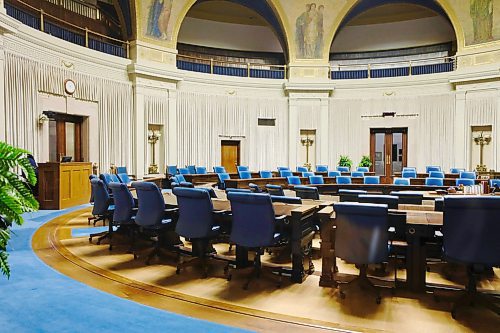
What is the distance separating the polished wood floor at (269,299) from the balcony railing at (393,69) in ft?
44.0

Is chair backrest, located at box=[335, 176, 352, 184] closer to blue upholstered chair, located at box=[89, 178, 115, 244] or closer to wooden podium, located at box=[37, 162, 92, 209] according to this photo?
blue upholstered chair, located at box=[89, 178, 115, 244]

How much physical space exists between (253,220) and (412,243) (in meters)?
1.45

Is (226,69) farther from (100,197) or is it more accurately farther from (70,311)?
(70,311)

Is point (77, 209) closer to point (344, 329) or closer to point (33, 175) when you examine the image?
point (344, 329)

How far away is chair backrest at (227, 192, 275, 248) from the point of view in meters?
3.58

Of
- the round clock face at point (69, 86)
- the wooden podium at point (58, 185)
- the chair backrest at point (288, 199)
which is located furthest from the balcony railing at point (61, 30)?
the chair backrest at point (288, 199)

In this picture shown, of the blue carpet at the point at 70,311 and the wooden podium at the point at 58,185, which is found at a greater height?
the wooden podium at the point at 58,185

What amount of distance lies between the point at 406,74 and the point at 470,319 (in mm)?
15214

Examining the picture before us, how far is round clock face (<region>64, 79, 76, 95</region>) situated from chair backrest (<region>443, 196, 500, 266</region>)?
1107cm

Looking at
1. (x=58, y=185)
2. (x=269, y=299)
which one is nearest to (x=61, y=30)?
(x=58, y=185)

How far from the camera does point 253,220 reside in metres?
3.66

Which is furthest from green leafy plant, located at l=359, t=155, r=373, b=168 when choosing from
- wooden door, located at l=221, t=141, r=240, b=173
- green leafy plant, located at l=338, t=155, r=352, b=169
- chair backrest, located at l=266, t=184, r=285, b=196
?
chair backrest, located at l=266, t=184, r=285, b=196

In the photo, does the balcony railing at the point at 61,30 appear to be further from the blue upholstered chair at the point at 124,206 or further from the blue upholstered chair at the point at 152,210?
the blue upholstered chair at the point at 152,210

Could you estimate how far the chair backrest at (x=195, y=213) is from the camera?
155 inches
